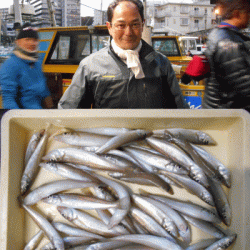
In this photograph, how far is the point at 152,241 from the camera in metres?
1.33

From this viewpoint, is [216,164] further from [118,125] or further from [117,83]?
Answer: [117,83]

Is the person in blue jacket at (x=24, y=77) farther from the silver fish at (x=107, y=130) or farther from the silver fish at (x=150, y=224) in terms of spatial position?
the silver fish at (x=150, y=224)

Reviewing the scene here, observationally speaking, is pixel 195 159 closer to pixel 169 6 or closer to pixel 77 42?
pixel 77 42

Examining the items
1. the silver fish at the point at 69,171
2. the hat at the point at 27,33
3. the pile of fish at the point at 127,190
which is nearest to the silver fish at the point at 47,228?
the pile of fish at the point at 127,190

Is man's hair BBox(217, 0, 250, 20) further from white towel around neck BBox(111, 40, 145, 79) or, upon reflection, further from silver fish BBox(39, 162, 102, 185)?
silver fish BBox(39, 162, 102, 185)

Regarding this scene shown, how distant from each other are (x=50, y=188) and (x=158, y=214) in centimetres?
56

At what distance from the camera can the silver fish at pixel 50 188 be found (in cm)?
141

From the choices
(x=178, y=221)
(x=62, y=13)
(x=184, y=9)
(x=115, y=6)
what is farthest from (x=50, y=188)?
(x=184, y=9)

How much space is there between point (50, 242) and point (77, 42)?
19.2 ft

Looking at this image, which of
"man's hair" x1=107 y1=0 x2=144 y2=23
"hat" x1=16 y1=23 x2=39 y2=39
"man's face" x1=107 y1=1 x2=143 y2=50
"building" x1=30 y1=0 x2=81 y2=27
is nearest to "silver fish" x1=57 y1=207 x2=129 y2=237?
"man's face" x1=107 y1=1 x2=143 y2=50

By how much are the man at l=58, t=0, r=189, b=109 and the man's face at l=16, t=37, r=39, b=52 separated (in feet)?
3.16

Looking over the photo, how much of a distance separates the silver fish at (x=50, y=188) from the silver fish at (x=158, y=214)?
26cm

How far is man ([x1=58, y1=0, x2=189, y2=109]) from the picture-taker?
6.58ft

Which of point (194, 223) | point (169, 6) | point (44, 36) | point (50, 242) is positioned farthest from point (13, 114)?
point (169, 6)
